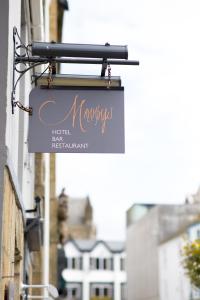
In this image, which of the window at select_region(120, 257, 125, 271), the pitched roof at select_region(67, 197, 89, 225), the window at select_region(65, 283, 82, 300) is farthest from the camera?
the pitched roof at select_region(67, 197, 89, 225)

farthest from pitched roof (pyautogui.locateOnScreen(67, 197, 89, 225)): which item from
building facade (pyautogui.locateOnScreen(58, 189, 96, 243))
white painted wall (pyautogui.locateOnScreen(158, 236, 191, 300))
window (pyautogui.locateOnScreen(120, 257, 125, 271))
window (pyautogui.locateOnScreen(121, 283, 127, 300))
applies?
white painted wall (pyautogui.locateOnScreen(158, 236, 191, 300))

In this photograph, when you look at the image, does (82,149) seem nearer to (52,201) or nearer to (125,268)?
(52,201)

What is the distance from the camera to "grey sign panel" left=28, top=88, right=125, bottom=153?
23.5 ft

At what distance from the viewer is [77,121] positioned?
728 centimetres

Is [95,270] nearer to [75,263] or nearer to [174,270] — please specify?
[75,263]

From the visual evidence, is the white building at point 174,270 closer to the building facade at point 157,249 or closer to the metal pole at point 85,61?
the building facade at point 157,249

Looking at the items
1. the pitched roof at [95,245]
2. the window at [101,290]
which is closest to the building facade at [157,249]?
the window at [101,290]

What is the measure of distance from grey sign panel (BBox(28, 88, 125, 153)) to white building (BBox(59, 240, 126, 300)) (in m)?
78.5

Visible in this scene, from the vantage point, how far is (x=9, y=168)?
686cm

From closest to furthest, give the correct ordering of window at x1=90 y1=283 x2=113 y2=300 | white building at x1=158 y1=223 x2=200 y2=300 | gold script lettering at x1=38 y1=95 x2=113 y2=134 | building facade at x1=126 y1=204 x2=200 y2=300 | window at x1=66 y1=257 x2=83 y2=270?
gold script lettering at x1=38 y1=95 x2=113 y2=134 → white building at x1=158 y1=223 x2=200 y2=300 → building facade at x1=126 y1=204 x2=200 y2=300 → window at x1=90 y1=283 x2=113 y2=300 → window at x1=66 y1=257 x2=83 y2=270

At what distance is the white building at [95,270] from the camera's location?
3396 inches

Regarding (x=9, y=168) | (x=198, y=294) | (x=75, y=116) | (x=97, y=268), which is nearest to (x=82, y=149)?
(x=75, y=116)

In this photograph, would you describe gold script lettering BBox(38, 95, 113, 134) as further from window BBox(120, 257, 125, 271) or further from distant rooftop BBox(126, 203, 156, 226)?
window BBox(120, 257, 125, 271)

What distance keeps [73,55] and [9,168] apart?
1.39 meters
